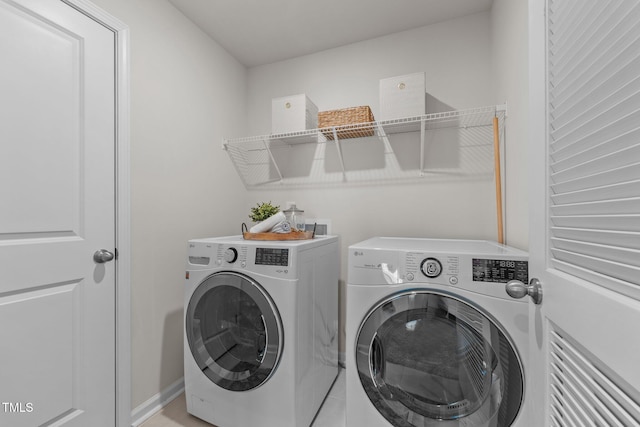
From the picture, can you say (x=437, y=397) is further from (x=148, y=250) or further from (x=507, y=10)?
(x=507, y=10)

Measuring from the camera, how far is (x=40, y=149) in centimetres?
117

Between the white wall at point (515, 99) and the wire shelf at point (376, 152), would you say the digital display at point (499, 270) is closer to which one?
the white wall at point (515, 99)

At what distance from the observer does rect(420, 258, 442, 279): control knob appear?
3.72ft

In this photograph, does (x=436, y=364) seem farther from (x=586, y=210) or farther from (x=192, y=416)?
(x=192, y=416)

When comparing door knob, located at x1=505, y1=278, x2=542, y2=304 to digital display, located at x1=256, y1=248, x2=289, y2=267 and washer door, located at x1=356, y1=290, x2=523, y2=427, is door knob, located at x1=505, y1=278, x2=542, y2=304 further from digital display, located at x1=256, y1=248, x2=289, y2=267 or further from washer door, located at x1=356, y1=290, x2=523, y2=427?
digital display, located at x1=256, y1=248, x2=289, y2=267

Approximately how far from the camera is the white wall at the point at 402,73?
186cm

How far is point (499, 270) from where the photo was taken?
108cm

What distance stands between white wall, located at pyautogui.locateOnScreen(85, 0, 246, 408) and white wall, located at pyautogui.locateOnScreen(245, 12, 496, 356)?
21.6 inches

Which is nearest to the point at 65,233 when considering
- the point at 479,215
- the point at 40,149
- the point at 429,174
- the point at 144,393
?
the point at 40,149

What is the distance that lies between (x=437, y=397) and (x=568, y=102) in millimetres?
1106

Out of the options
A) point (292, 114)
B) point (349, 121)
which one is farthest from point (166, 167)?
point (349, 121)

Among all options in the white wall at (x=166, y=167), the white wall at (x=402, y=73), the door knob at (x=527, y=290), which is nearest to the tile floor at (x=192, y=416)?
the white wall at (x=166, y=167)

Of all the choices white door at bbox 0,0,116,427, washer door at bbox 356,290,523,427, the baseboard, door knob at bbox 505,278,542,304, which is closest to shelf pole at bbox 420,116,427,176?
washer door at bbox 356,290,523,427

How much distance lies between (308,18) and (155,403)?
A: 2.61 metres
